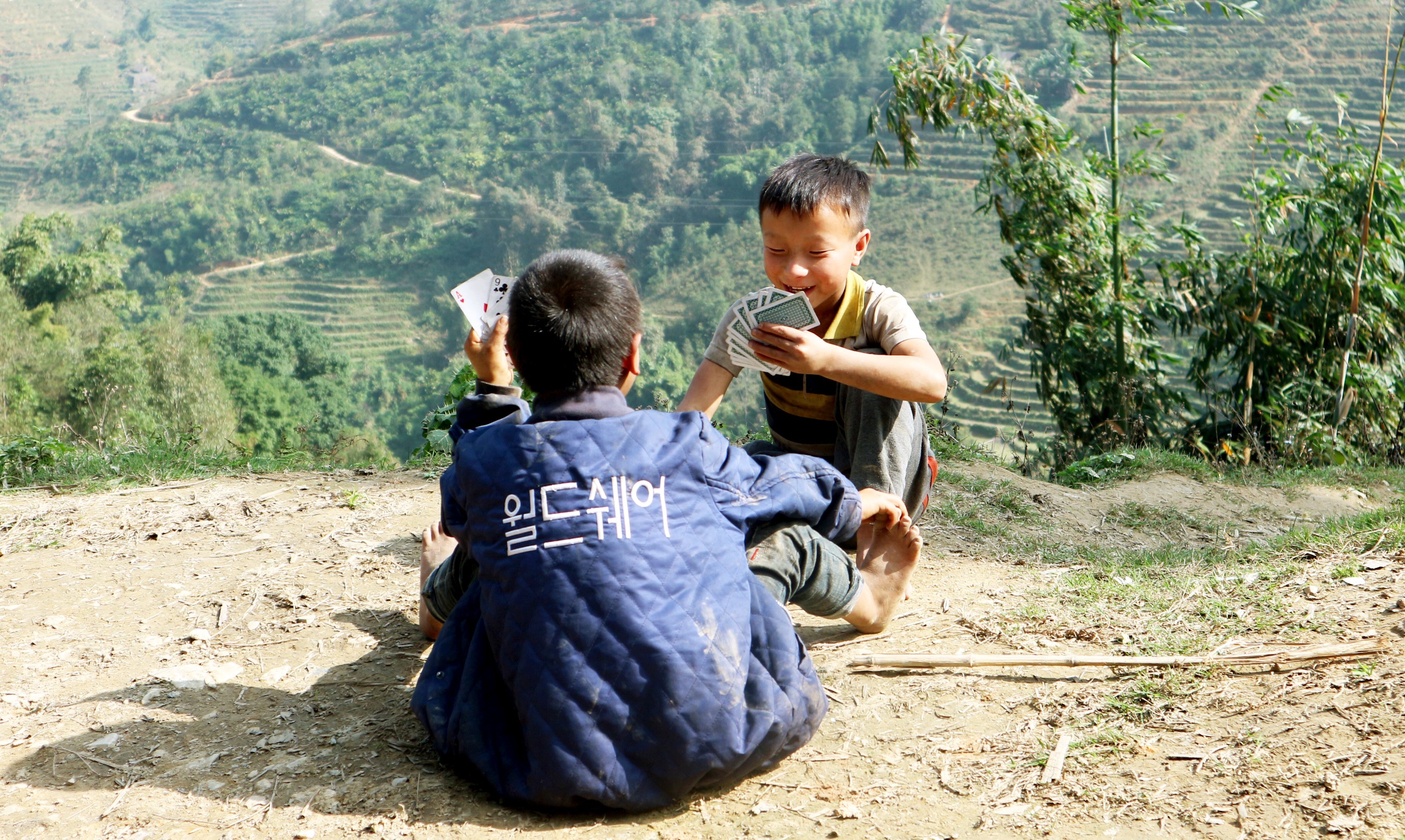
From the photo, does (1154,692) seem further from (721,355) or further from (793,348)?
(721,355)

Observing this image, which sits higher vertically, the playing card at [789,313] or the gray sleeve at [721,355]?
the playing card at [789,313]

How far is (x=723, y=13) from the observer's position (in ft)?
242

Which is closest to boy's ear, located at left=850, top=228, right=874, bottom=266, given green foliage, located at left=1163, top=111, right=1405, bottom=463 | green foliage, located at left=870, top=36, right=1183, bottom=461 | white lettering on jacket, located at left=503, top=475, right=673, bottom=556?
white lettering on jacket, located at left=503, top=475, right=673, bottom=556

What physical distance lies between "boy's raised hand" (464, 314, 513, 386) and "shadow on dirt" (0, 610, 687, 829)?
806 mm

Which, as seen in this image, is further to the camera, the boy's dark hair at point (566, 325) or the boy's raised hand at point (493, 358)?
the boy's raised hand at point (493, 358)

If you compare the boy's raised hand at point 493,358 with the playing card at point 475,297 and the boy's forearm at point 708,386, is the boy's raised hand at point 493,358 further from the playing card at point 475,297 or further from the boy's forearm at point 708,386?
the boy's forearm at point 708,386

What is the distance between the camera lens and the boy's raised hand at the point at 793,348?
2359 mm

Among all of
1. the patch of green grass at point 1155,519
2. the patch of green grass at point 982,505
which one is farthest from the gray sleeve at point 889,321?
the patch of green grass at point 1155,519

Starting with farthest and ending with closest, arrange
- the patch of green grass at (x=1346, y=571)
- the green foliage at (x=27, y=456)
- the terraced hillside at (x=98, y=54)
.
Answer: the terraced hillside at (x=98, y=54) < the green foliage at (x=27, y=456) < the patch of green grass at (x=1346, y=571)

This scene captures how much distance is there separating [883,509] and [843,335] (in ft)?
1.81

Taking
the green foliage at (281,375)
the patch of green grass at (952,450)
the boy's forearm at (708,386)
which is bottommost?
the green foliage at (281,375)

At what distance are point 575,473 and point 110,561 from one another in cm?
232

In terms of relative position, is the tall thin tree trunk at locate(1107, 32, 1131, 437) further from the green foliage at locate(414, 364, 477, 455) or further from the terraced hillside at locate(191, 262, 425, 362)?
the terraced hillside at locate(191, 262, 425, 362)

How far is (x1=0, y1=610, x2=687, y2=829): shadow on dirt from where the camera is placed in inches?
78.3
